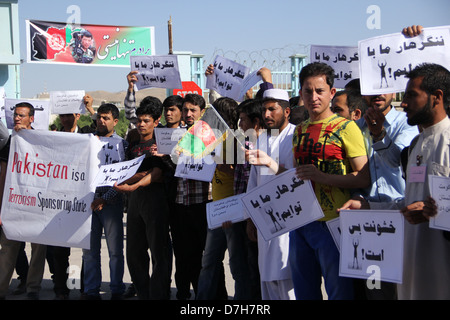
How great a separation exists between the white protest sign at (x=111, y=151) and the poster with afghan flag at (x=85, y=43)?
927cm

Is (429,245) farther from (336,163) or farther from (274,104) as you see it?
(274,104)

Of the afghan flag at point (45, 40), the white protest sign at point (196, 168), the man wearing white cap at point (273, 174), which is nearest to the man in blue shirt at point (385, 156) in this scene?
the man wearing white cap at point (273, 174)

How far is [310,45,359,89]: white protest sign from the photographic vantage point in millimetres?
6191

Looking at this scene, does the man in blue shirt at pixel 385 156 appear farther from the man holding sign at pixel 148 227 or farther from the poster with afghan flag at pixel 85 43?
the poster with afghan flag at pixel 85 43

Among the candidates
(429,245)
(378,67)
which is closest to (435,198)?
(429,245)

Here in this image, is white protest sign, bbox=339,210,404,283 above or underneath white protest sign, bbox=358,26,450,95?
underneath

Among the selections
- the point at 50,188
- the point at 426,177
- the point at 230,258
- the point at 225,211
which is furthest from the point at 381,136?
the point at 50,188

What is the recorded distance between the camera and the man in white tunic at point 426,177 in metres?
3.43

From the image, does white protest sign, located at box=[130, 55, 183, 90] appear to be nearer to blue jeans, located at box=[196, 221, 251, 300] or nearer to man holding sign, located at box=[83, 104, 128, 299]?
man holding sign, located at box=[83, 104, 128, 299]

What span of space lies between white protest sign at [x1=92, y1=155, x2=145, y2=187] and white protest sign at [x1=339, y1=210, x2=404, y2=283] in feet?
8.01

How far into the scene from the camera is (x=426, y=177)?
137 inches

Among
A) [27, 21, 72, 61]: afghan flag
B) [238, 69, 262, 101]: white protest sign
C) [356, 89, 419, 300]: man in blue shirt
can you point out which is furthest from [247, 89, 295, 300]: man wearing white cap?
[27, 21, 72, 61]: afghan flag

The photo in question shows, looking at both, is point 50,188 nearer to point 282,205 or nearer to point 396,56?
point 282,205
